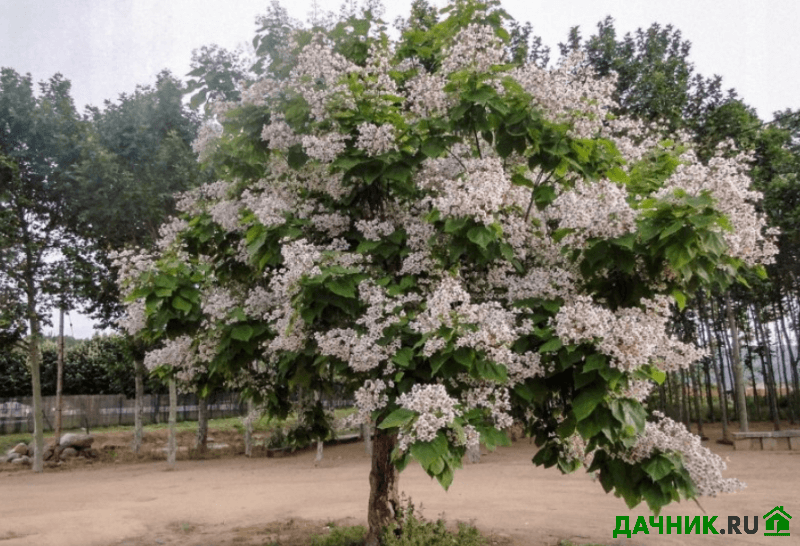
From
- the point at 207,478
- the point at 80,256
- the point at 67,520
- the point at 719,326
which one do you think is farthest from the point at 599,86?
the point at 719,326

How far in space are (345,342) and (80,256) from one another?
1847 cm

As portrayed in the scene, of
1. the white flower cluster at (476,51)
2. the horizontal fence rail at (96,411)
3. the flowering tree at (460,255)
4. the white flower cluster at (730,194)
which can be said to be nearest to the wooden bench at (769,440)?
the flowering tree at (460,255)

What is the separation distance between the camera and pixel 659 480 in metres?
4.64

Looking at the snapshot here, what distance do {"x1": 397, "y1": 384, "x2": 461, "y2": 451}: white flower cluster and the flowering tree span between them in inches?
0.7

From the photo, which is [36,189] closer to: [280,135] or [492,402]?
[280,135]

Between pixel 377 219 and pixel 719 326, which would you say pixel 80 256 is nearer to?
pixel 377 219

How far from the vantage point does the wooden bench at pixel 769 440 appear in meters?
17.8

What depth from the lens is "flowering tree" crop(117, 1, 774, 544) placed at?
4.38m

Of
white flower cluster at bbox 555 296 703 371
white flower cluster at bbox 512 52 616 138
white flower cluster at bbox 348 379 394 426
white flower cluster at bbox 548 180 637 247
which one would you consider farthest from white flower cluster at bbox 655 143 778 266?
white flower cluster at bbox 348 379 394 426

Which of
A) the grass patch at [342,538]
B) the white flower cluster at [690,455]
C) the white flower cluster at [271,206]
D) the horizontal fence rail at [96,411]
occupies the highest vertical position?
the white flower cluster at [271,206]

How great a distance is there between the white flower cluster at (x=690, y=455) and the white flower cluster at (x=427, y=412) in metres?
1.62

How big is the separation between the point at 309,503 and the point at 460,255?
8340 millimetres

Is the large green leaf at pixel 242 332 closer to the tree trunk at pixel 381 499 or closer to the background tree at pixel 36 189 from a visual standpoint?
the tree trunk at pixel 381 499

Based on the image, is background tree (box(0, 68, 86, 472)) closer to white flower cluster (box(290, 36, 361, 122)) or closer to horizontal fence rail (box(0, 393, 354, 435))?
horizontal fence rail (box(0, 393, 354, 435))
